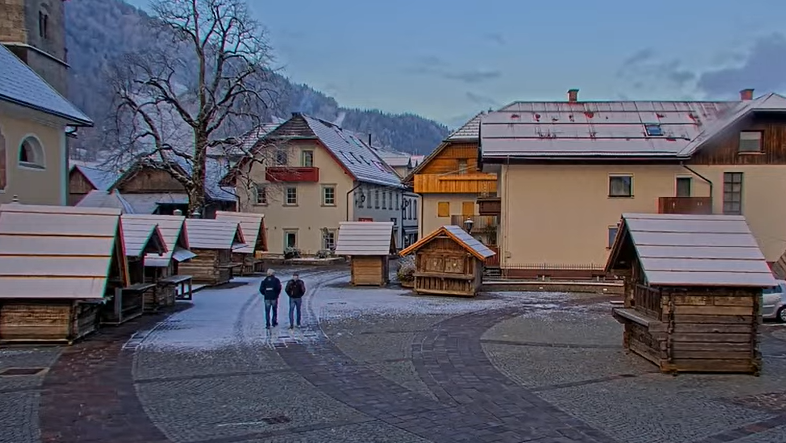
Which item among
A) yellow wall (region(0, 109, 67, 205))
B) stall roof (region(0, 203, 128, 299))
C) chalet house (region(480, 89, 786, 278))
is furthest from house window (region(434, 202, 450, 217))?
stall roof (region(0, 203, 128, 299))

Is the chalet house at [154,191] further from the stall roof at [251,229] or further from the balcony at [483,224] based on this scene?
the balcony at [483,224]

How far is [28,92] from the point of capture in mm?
23688

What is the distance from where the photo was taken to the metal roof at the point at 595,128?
105 ft

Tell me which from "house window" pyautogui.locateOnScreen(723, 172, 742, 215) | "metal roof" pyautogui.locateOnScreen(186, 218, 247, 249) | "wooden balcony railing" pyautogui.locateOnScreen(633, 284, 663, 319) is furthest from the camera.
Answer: "house window" pyautogui.locateOnScreen(723, 172, 742, 215)

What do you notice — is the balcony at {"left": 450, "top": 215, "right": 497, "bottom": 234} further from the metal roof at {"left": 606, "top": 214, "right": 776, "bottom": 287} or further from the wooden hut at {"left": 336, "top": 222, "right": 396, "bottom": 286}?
the metal roof at {"left": 606, "top": 214, "right": 776, "bottom": 287}

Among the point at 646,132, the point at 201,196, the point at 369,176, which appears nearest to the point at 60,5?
the point at 201,196

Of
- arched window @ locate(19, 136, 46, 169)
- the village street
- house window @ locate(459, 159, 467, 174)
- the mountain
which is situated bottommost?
the village street

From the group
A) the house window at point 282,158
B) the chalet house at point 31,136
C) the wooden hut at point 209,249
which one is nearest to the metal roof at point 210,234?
the wooden hut at point 209,249

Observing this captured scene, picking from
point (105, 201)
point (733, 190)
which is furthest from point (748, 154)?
point (105, 201)

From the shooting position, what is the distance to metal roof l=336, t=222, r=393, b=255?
30.6 meters

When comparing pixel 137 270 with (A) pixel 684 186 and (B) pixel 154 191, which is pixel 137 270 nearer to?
(A) pixel 684 186

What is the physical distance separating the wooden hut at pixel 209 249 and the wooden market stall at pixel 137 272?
8.63 m

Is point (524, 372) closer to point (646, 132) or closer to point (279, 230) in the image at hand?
point (646, 132)

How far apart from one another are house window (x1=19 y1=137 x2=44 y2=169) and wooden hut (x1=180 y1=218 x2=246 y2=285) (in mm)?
7040
